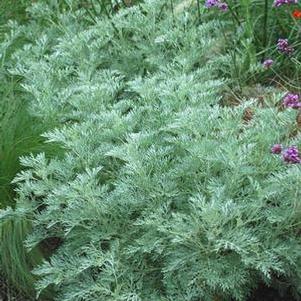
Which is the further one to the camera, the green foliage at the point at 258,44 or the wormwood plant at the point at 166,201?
the green foliage at the point at 258,44

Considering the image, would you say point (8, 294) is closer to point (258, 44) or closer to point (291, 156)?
point (291, 156)

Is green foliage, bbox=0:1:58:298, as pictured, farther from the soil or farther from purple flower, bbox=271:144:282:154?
purple flower, bbox=271:144:282:154

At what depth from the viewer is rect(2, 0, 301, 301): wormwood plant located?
279 centimetres

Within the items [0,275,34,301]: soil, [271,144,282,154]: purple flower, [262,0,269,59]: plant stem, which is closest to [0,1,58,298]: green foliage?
[0,275,34,301]: soil

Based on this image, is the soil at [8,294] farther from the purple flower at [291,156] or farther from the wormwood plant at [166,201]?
the purple flower at [291,156]

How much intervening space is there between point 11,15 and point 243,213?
3.42 metres

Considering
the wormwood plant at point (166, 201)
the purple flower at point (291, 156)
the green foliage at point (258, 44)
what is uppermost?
the purple flower at point (291, 156)

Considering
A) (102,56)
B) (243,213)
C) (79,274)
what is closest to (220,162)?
(243,213)

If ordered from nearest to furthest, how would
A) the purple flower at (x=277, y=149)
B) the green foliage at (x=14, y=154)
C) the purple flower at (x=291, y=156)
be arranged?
the purple flower at (x=291, y=156) → the purple flower at (x=277, y=149) → the green foliage at (x=14, y=154)

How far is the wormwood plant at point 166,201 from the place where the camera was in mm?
2791

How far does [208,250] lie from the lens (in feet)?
9.14

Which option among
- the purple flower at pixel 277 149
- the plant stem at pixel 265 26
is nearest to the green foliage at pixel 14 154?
the purple flower at pixel 277 149

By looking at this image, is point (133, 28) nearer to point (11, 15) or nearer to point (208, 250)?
point (11, 15)

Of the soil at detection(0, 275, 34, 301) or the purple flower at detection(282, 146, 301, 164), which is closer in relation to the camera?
the purple flower at detection(282, 146, 301, 164)
